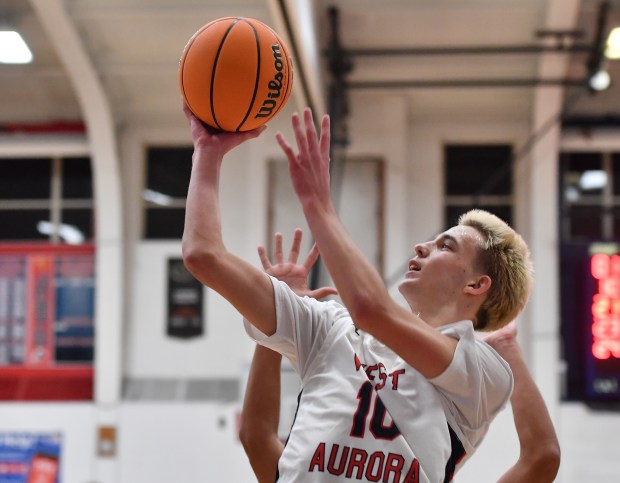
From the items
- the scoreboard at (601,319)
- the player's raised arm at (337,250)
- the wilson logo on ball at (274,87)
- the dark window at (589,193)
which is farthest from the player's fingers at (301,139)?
the dark window at (589,193)

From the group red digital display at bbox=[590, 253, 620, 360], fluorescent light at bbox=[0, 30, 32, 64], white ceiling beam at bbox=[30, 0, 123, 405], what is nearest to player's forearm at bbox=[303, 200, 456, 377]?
red digital display at bbox=[590, 253, 620, 360]

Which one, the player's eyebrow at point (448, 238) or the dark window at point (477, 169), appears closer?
the player's eyebrow at point (448, 238)

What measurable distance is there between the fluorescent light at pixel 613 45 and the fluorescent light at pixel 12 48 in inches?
203

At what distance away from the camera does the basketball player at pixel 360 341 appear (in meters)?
1.79

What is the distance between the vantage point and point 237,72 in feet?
7.24

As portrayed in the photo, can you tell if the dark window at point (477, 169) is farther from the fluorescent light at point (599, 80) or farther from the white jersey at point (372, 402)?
the white jersey at point (372, 402)

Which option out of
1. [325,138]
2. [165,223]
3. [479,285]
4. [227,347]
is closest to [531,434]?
[479,285]

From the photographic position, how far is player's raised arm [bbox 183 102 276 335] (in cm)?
180

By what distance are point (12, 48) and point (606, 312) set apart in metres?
5.68

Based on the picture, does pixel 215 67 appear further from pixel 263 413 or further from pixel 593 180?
pixel 593 180

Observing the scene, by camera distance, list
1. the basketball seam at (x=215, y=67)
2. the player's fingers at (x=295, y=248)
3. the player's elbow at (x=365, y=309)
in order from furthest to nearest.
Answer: the player's fingers at (x=295, y=248), the basketball seam at (x=215, y=67), the player's elbow at (x=365, y=309)

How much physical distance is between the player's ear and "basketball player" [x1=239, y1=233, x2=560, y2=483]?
0.69 feet

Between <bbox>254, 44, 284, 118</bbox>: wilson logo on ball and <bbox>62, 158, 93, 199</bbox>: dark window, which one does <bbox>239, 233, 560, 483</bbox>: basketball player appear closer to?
<bbox>254, 44, 284, 118</bbox>: wilson logo on ball

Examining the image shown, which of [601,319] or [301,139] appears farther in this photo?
[601,319]
